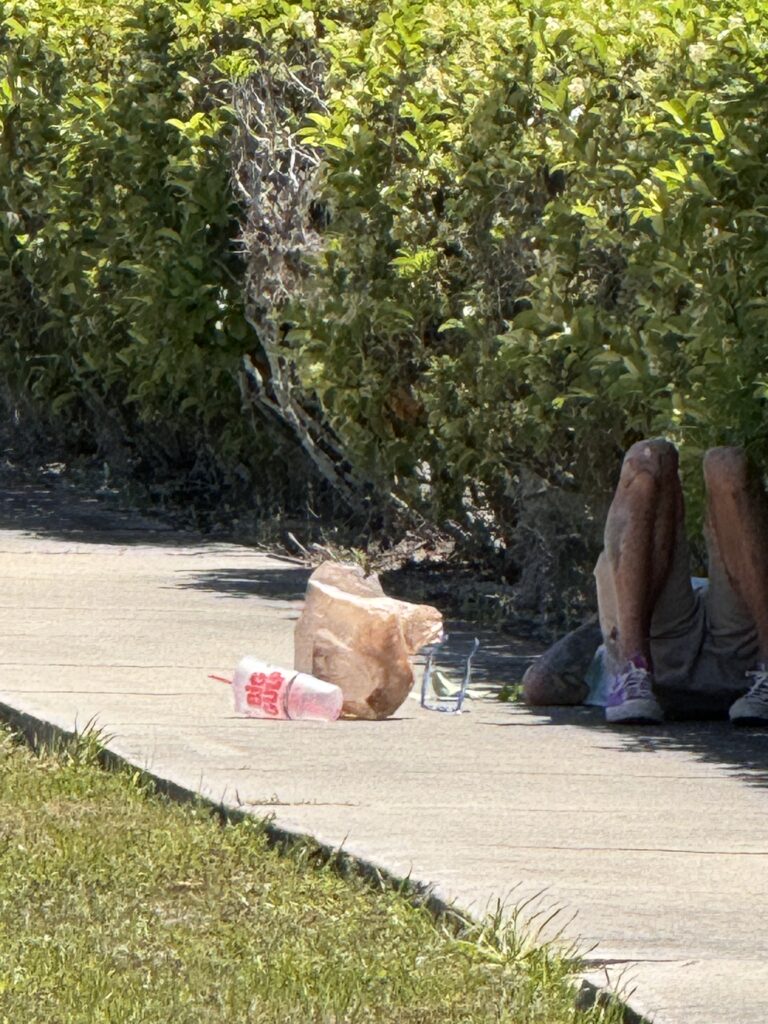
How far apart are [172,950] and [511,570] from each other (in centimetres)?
546

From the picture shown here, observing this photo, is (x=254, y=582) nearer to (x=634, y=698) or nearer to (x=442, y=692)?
(x=442, y=692)

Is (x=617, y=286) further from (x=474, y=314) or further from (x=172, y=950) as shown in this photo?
(x=172, y=950)

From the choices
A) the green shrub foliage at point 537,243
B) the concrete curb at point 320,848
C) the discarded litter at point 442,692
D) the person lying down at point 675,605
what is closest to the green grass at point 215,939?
the concrete curb at point 320,848

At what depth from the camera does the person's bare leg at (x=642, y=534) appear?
699 centimetres

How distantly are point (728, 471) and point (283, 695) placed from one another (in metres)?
1.43

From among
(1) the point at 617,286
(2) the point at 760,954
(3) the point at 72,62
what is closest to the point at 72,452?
(3) the point at 72,62

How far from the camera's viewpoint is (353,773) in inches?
239

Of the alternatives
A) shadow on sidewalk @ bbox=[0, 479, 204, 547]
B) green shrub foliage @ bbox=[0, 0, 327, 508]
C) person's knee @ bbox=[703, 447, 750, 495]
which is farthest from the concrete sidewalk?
green shrub foliage @ bbox=[0, 0, 327, 508]

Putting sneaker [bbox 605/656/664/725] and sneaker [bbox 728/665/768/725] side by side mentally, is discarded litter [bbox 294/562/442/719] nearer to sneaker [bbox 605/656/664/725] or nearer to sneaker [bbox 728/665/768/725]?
sneaker [bbox 605/656/664/725]

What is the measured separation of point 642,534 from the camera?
23.0 ft

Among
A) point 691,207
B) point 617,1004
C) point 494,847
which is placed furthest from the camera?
point 691,207

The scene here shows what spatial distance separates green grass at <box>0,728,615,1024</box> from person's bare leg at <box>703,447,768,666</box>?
203 centimetres

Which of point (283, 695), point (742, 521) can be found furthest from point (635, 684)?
point (283, 695)

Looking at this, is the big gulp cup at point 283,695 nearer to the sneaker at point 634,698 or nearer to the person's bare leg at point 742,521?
the sneaker at point 634,698
